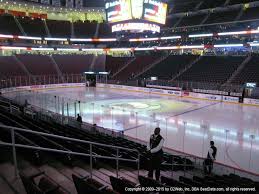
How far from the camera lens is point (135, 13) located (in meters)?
21.0

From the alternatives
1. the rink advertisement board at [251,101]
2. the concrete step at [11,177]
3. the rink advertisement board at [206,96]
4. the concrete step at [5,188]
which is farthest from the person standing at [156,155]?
the rink advertisement board at [206,96]

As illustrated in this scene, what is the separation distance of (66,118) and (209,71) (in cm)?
2404

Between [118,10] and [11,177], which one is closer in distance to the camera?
[11,177]

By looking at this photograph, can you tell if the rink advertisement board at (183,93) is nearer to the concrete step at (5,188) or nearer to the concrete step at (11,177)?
the concrete step at (11,177)

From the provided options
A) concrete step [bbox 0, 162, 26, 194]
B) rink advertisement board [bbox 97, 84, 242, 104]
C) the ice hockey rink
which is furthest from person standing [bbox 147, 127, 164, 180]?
rink advertisement board [bbox 97, 84, 242, 104]

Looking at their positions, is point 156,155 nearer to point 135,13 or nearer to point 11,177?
point 11,177

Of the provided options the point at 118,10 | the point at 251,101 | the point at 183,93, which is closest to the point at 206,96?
the point at 183,93

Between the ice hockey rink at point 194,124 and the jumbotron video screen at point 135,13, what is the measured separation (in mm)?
7202

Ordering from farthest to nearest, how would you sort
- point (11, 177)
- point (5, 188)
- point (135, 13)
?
1. point (135, 13)
2. point (11, 177)
3. point (5, 188)

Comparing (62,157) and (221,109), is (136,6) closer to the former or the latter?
(221,109)

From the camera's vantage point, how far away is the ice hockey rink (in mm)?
12000

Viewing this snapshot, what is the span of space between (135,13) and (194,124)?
1026 cm

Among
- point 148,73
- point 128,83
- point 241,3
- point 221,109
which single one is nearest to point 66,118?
point 221,109

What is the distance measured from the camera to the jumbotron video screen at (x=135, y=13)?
2112 centimetres
